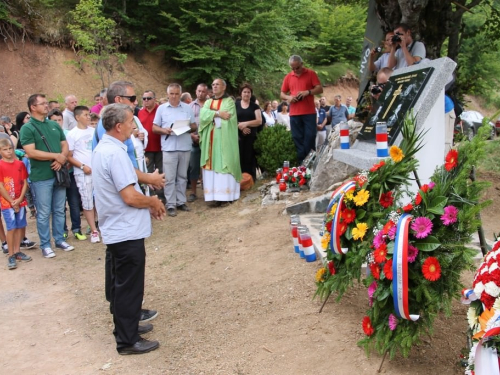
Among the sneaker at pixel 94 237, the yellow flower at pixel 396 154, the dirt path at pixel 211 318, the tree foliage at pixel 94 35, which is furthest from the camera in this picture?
the tree foliage at pixel 94 35

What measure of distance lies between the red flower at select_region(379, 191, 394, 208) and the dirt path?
3.33ft

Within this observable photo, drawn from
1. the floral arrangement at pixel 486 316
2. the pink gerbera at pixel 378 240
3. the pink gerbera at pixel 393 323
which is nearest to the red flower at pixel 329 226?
the pink gerbera at pixel 378 240

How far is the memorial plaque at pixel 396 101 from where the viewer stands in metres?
4.38

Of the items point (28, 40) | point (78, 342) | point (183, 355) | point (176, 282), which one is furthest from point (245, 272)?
point (28, 40)

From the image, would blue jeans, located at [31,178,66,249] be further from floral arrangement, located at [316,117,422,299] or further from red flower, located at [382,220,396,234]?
red flower, located at [382,220,396,234]

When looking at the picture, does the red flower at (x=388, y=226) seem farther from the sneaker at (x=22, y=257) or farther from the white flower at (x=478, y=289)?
the sneaker at (x=22, y=257)

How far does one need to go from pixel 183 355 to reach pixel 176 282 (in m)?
1.63

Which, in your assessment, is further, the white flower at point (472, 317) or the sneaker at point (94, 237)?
the sneaker at point (94, 237)

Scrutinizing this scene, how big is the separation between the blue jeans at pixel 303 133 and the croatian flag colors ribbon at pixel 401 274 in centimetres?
568

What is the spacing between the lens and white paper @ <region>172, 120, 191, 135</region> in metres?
8.12

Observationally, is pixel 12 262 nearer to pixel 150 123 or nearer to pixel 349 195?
pixel 150 123

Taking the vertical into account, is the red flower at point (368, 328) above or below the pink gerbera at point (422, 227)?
below

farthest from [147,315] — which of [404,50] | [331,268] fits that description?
[404,50]

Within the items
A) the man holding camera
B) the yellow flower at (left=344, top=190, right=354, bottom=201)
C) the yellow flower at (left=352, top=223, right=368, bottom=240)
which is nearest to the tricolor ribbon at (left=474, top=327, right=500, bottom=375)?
the yellow flower at (left=352, top=223, right=368, bottom=240)
